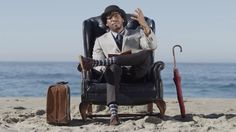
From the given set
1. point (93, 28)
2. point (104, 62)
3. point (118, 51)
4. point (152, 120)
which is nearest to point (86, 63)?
point (104, 62)

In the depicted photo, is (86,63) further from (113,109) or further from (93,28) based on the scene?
(93,28)

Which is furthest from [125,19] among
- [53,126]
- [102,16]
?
[53,126]

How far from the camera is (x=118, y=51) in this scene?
585cm

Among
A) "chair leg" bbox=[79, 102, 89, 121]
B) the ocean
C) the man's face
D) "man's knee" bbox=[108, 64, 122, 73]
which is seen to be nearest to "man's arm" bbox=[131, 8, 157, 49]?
the man's face

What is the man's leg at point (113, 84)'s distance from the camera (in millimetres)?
5477

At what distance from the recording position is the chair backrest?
6359 mm

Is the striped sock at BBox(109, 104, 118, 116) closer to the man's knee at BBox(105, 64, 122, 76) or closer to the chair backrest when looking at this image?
the man's knee at BBox(105, 64, 122, 76)

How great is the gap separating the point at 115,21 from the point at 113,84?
81cm

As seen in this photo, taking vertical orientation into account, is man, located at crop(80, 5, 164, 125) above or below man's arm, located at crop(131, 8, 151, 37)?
below

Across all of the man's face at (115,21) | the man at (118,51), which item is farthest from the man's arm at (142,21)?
the man's face at (115,21)

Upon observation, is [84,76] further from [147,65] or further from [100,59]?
[147,65]

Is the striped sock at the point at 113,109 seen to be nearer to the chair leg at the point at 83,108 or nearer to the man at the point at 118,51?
the man at the point at 118,51

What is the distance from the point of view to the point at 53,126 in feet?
18.0

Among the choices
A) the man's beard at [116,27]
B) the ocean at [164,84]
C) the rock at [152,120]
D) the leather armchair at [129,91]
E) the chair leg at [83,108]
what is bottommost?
the ocean at [164,84]
